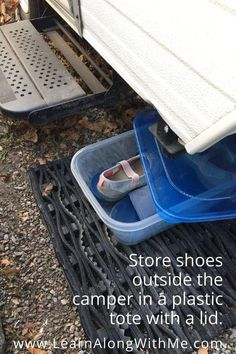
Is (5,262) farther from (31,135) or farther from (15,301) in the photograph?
(31,135)

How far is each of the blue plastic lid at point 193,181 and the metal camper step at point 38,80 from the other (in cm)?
39

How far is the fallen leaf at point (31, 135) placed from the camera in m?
2.39

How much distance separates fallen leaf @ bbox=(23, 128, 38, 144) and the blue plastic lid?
64 centimetres

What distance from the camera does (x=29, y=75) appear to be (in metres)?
2.33

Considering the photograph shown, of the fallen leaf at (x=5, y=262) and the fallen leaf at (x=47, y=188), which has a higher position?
the fallen leaf at (x=47, y=188)

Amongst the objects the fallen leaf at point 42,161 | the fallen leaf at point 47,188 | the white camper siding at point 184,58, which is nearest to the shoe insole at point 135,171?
the fallen leaf at point 47,188

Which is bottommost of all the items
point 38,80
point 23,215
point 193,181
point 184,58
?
point 23,215

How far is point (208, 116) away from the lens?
1.23 metres

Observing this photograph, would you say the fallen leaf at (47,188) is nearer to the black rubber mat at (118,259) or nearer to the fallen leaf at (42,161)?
the black rubber mat at (118,259)

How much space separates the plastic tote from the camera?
183 cm

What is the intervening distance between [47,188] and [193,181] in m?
0.75

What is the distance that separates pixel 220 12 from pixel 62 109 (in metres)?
1.15

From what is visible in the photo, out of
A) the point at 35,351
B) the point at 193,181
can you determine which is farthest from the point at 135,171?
the point at 35,351

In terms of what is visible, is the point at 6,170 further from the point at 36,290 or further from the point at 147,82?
the point at 147,82
